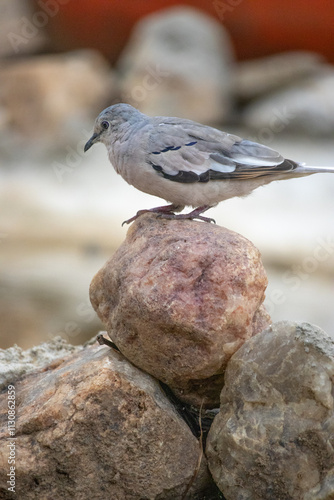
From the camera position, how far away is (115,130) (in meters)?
4.34

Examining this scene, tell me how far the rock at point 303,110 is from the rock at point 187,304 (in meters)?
9.68

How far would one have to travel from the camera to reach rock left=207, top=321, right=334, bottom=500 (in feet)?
10.3

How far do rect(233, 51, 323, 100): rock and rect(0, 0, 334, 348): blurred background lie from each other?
0.03 m

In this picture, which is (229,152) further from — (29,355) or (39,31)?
(39,31)

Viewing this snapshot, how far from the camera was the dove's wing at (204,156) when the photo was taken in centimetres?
407

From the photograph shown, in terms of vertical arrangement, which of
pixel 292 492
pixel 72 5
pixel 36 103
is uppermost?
pixel 72 5

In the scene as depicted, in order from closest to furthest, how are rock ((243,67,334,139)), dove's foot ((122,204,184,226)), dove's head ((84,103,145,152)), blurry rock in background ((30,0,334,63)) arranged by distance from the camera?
dove's foot ((122,204,184,226))
dove's head ((84,103,145,152))
blurry rock in background ((30,0,334,63))
rock ((243,67,334,139))

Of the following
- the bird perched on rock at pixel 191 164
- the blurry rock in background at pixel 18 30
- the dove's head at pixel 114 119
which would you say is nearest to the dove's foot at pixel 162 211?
the bird perched on rock at pixel 191 164

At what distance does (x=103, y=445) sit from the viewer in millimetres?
3436

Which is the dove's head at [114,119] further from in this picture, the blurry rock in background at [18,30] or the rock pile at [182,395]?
the blurry rock in background at [18,30]

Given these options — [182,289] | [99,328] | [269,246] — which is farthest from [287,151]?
[182,289]

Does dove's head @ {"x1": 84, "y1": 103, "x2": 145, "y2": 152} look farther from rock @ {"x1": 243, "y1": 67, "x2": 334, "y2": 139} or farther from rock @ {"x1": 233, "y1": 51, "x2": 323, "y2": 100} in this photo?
rock @ {"x1": 233, "y1": 51, "x2": 323, "y2": 100}

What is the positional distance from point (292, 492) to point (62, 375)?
4.38 feet

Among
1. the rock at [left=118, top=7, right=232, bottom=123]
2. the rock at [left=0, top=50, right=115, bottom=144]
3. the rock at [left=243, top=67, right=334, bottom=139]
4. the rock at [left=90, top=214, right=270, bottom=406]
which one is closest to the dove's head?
the rock at [left=90, top=214, right=270, bottom=406]
